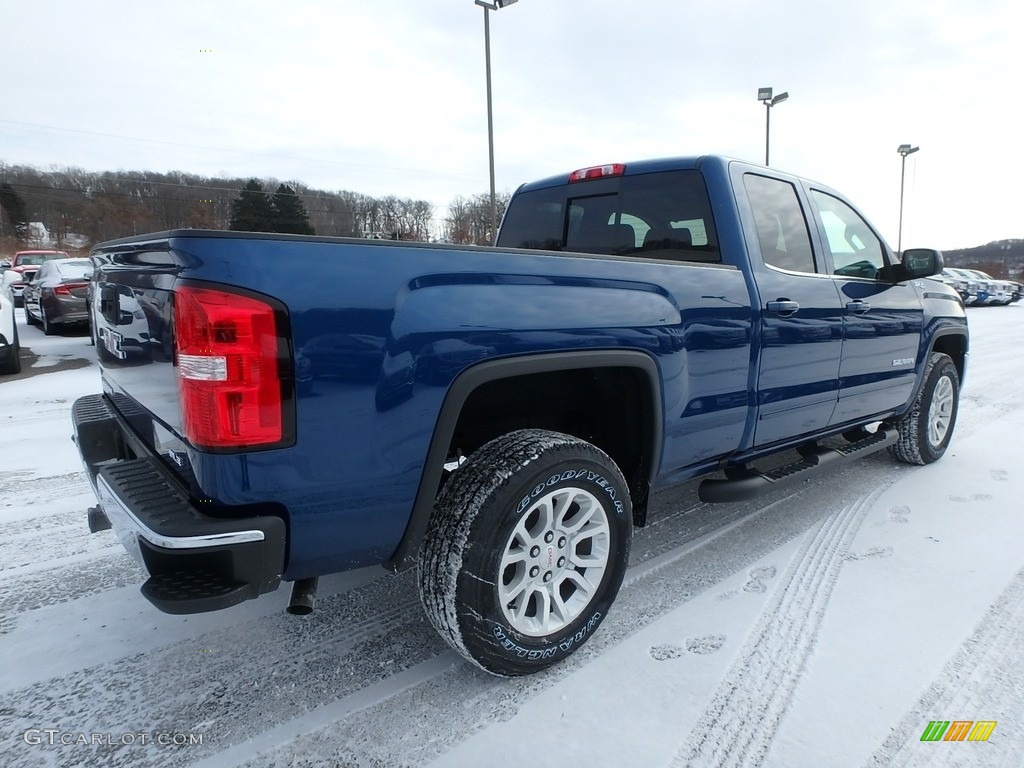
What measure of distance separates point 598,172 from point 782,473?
1842 mm

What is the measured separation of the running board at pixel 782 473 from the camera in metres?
2.91

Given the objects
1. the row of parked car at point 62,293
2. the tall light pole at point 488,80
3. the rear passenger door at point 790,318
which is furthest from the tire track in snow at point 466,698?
the tall light pole at point 488,80

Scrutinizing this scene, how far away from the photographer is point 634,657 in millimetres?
2225

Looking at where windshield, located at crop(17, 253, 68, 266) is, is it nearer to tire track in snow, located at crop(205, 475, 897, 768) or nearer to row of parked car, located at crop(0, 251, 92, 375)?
row of parked car, located at crop(0, 251, 92, 375)

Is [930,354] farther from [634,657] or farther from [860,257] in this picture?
[634,657]

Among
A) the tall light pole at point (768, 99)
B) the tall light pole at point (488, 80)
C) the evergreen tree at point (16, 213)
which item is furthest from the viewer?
the evergreen tree at point (16, 213)

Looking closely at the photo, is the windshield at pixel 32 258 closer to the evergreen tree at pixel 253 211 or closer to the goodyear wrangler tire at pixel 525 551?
the evergreen tree at pixel 253 211

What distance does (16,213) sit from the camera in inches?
2215

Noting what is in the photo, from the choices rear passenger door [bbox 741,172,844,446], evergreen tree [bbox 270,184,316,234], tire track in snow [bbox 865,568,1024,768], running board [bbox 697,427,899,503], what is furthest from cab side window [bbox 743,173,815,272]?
evergreen tree [bbox 270,184,316,234]

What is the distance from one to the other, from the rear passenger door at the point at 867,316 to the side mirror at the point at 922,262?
97 mm

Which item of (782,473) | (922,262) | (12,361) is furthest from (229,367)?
(12,361)

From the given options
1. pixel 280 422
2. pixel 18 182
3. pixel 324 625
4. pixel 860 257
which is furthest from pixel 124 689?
pixel 18 182

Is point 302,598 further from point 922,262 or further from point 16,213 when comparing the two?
point 16,213

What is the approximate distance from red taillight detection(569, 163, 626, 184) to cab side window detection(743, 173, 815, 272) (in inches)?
24.6
